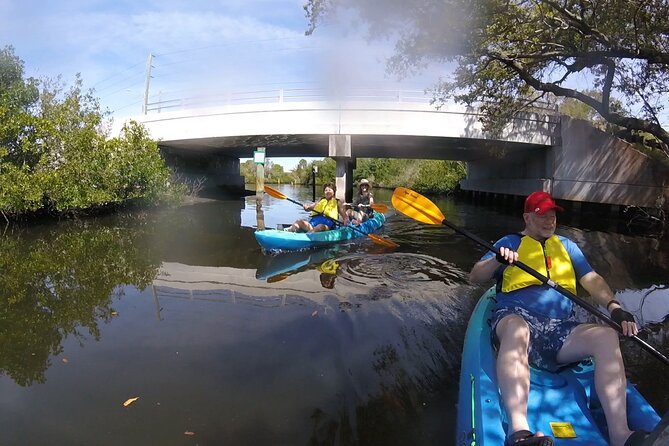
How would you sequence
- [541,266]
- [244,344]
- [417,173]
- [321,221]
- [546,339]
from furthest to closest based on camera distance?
[417,173] < [321,221] < [244,344] < [541,266] < [546,339]

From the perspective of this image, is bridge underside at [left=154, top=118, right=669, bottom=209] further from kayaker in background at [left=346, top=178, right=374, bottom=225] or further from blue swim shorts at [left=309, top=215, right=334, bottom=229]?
blue swim shorts at [left=309, top=215, right=334, bottom=229]

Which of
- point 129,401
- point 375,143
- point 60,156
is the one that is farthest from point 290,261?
point 375,143

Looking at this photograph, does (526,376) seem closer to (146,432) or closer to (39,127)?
(146,432)

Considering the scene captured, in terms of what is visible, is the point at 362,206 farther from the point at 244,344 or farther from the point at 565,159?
the point at 565,159

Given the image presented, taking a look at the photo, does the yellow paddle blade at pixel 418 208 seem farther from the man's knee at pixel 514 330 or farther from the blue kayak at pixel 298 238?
A: the blue kayak at pixel 298 238

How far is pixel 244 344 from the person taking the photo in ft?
14.4

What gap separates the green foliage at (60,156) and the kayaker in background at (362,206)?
31.1 feet

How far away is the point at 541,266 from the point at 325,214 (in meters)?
7.48

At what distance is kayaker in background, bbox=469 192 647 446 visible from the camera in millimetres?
2225

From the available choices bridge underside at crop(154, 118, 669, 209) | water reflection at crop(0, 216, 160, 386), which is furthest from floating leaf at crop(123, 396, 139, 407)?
bridge underside at crop(154, 118, 669, 209)

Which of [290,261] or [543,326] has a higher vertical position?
[543,326]

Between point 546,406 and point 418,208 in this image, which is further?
point 418,208

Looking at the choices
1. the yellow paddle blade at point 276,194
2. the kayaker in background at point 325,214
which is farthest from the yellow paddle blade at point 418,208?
the yellow paddle blade at point 276,194

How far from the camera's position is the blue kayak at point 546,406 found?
2.18 meters
